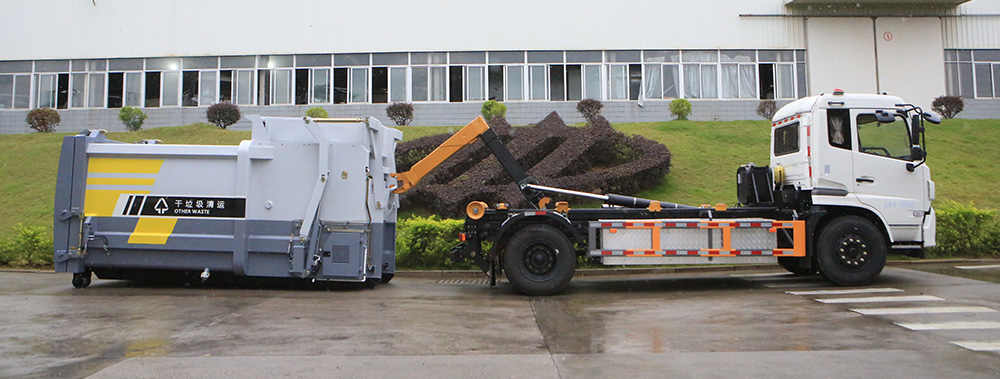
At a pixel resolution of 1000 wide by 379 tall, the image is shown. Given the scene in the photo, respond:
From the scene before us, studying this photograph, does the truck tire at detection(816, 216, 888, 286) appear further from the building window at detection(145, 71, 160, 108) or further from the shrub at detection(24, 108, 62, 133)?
the building window at detection(145, 71, 160, 108)

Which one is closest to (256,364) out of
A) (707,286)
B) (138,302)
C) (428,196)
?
(138,302)

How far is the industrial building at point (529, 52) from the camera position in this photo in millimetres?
26609

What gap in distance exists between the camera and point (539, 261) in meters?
8.95

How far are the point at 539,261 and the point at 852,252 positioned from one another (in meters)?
4.50

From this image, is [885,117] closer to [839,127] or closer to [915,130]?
[915,130]

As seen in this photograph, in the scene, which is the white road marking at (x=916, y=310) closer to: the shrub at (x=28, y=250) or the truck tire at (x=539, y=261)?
the truck tire at (x=539, y=261)

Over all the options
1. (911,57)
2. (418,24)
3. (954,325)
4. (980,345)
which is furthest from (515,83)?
(980,345)

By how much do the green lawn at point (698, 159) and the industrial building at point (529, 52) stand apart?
5901 mm

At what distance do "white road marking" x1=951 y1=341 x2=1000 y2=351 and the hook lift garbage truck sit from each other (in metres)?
3.45

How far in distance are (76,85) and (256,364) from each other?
2884 cm

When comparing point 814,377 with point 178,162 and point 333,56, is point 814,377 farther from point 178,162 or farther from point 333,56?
point 333,56

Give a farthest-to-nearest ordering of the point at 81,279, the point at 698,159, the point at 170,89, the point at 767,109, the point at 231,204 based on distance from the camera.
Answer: the point at 170,89, the point at 767,109, the point at 698,159, the point at 81,279, the point at 231,204

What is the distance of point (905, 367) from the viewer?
15.9 ft

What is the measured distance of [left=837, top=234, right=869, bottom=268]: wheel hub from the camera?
29.8ft
